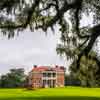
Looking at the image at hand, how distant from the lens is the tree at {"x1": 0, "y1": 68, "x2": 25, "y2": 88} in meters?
145

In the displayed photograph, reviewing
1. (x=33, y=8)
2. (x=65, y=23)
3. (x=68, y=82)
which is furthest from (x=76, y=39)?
(x=68, y=82)

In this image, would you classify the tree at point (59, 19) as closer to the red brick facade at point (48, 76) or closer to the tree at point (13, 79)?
the tree at point (13, 79)

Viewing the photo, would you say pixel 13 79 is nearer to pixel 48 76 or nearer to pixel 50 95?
pixel 48 76

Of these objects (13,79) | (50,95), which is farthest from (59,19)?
(13,79)

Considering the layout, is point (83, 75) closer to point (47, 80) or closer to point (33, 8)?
point (33, 8)

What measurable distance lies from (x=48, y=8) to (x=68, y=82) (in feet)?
450

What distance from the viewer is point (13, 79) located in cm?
15350

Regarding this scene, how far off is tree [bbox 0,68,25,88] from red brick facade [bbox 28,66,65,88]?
3756 mm

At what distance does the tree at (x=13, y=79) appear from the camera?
477ft

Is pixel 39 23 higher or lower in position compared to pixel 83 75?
higher

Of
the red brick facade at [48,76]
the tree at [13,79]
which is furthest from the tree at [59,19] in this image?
the red brick facade at [48,76]

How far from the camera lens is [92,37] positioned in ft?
49.6

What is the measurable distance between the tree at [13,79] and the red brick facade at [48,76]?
3.76 meters

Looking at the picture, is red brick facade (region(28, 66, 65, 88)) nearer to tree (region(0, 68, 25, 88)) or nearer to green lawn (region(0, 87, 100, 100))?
tree (region(0, 68, 25, 88))
